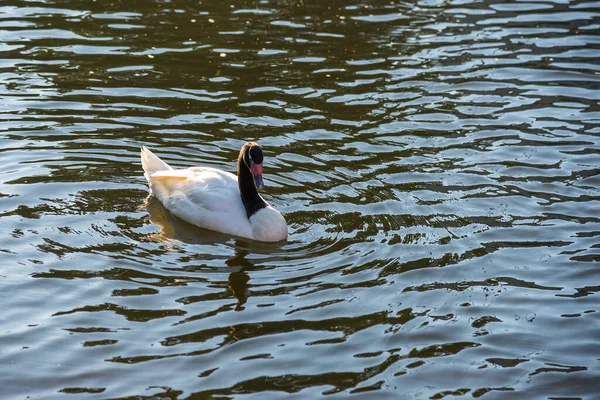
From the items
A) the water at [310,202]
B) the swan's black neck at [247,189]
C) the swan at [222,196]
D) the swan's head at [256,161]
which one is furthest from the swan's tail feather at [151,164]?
the swan's head at [256,161]

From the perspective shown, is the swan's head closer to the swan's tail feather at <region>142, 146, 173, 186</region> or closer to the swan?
→ the swan

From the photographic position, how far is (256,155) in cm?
1109

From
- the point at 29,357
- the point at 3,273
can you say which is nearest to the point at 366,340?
the point at 29,357

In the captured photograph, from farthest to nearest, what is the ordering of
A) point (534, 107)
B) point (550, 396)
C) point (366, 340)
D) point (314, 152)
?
point (534, 107) → point (314, 152) → point (366, 340) → point (550, 396)

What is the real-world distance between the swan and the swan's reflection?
0.27ft

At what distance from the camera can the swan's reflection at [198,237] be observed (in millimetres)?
9758

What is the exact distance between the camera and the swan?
11.0 metres

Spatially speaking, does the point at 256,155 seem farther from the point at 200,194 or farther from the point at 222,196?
the point at 200,194

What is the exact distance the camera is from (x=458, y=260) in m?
10.4

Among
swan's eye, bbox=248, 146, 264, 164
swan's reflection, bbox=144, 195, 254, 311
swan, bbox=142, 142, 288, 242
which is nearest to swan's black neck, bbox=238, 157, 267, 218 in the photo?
swan, bbox=142, 142, 288, 242

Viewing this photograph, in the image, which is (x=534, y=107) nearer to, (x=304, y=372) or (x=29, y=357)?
(x=304, y=372)

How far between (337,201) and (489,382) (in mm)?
4082

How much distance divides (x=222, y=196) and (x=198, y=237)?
647mm

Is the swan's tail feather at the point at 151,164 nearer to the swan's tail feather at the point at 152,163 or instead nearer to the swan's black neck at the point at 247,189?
the swan's tail feather at the point at 152,163
